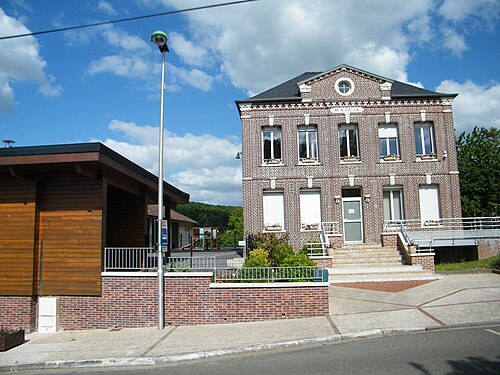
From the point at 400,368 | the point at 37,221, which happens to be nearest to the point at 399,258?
the point at 400,368

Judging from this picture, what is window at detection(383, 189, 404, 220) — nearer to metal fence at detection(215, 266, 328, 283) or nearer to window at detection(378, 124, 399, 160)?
window at detection(378, 124, 399, 160)

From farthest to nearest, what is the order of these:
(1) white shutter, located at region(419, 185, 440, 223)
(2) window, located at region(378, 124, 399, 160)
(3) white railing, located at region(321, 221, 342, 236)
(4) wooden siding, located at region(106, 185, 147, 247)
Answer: (2) window, located at region(378, 124, 399, 160) < (1) white shutter, located at region(419, 185, 440, 223) < (3) white railing, located at region(321, 221, 342, 236) < (4) wooden siding, located at region(106, 185, 147, 247)

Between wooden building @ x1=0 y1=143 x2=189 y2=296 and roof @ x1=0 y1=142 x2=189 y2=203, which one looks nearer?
roof @ x1=0 y1=142 x2=189 y2=203

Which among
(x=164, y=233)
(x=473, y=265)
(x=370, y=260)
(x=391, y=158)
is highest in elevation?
(x=391, y=158)

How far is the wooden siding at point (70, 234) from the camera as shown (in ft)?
35.1

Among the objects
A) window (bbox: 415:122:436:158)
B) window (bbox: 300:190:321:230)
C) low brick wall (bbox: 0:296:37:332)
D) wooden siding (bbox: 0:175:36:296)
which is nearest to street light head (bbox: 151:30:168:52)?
wooden siding (bbox: 0:175:36:296)

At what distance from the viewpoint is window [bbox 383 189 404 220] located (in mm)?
20375

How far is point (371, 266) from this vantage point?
15883 mm

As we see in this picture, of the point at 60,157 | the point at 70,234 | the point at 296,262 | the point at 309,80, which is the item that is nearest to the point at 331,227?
the point at 309,80

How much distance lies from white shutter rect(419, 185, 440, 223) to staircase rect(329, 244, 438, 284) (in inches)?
148

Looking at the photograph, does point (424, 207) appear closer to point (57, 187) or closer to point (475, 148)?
point (475, 148)

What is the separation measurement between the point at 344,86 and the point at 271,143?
4.89 m

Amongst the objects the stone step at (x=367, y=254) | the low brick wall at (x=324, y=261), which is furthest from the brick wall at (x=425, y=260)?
the low brick wall at (x=324, y=261)

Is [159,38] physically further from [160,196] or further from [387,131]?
[387,131]
